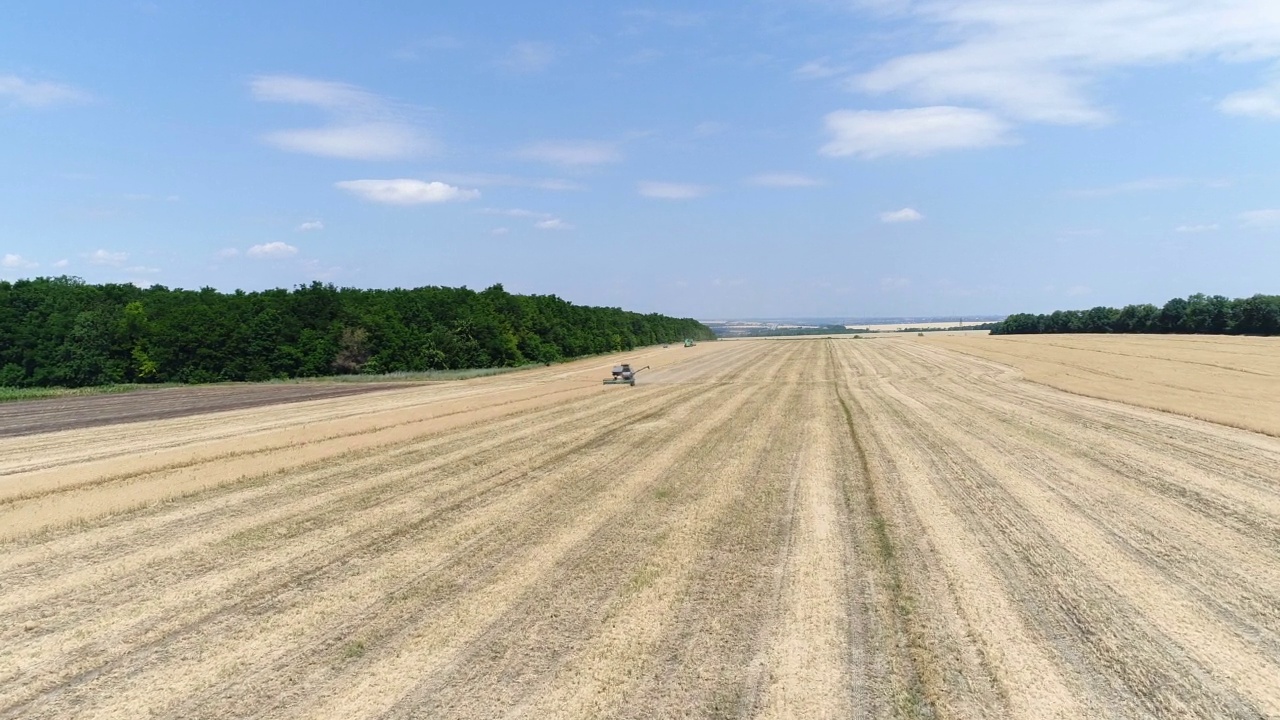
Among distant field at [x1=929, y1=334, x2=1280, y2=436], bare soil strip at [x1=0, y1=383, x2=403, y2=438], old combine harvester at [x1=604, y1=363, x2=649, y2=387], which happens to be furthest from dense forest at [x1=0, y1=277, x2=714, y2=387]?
distant field at [x1=929, y1=334, x2=1280, y2=436]

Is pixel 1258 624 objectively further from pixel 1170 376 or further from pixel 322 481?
pixel 1170 376

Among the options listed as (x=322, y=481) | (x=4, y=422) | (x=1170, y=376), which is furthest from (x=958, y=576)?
(x=4, y=422)


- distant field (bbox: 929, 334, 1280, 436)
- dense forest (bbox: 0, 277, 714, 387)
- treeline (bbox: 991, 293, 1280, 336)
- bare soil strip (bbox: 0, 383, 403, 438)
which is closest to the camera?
distant field (bbox: 929, 334, 1280, 436)

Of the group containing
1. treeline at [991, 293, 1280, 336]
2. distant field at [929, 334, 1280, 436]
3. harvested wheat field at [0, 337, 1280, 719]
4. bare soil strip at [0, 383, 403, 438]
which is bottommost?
bare soil strip at [0, 383, 403, 438]

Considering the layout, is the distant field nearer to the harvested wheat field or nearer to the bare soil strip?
the harvested wheat field

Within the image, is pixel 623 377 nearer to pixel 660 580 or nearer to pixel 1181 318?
pixel 660 580

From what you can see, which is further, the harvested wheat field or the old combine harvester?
the old combine harvester
